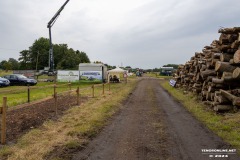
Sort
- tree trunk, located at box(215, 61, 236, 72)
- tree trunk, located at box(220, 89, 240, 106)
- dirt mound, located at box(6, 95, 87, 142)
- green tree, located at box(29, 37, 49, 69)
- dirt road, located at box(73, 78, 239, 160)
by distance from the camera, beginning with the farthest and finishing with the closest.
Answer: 1. green tree, located at box(29, 37, 49, 69)
2. tree trunk, located at box(215, 61, 236, 72)
3. tree trunk, located at box(220, 89, 240, 106)
4. dirt mound, located at box(6, 95, 87, 142)
5. dirt road, located at box(73, 78, 239, 160)

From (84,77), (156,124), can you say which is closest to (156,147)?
(156,124)

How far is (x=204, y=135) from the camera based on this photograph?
24.5ft

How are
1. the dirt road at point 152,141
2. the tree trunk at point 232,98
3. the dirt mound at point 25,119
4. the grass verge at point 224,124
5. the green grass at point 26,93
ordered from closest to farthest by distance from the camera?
1. the dirt road at point 152,141
2. the grass verge at point 224,124
3. the dirt mound at point 25,119
4. the tree trunk at point 232,98
5. the green grass at point 26,93

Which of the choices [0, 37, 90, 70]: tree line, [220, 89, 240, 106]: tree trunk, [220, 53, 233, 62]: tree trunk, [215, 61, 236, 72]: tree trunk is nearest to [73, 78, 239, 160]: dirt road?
[220, 89, 240, 106]: tree trunk

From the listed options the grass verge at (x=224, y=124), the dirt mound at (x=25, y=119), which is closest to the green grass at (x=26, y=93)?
the dirt mound at (x=25, y=119)

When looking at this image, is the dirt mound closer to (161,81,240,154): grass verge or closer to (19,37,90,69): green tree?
(161,81,240,154): grass verge

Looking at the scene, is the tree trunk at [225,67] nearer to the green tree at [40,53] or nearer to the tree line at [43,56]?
the tree line at [43,56]

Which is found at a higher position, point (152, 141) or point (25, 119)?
point (25, 119)

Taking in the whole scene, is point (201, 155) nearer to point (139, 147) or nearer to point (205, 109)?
point (139, 147)

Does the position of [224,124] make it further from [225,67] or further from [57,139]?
[57,139]

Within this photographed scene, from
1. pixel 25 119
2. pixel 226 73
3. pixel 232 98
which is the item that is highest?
pixel 226 73

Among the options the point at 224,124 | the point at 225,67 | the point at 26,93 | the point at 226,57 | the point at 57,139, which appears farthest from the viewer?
the point at 26,93

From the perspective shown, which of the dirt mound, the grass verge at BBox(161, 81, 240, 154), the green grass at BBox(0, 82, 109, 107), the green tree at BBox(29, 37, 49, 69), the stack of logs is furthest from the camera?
the green tree at BBox(29, 37, 49, 69)

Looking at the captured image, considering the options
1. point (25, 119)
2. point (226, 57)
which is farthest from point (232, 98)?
point (25, 119)
